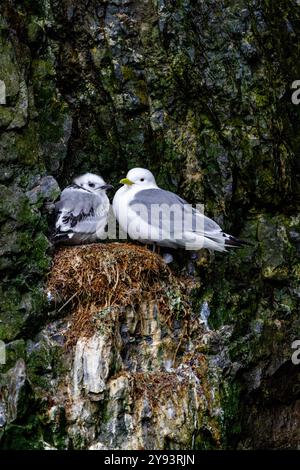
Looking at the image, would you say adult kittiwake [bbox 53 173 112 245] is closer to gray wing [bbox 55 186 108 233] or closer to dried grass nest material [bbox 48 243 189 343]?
gray wing [bbox 55 186 108 233]

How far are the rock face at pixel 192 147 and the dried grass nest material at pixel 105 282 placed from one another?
0.10 metres

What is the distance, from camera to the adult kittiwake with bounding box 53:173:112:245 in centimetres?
745

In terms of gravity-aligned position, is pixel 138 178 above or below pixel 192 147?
below

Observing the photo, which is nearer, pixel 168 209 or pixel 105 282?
pixel 105 282

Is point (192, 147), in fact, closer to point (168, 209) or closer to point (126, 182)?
point (126, 182)

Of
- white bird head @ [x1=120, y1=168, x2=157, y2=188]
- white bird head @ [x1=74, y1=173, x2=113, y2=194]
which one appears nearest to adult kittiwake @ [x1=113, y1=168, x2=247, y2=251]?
white bird head @ [x1=120, y1=168, x2=157, y2=188]

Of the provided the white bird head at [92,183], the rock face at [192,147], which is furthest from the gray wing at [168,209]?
the rock face at [192,147]

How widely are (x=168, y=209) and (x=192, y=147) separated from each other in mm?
951

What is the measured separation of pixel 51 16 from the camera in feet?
26.5

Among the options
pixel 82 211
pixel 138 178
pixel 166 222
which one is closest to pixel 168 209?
pixel 166 222

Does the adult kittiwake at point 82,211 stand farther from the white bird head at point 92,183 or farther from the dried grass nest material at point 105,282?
the dried grass nest material at point 105,282

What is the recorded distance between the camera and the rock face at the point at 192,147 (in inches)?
283

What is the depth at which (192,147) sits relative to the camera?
8148mm

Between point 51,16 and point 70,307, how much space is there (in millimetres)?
2830
